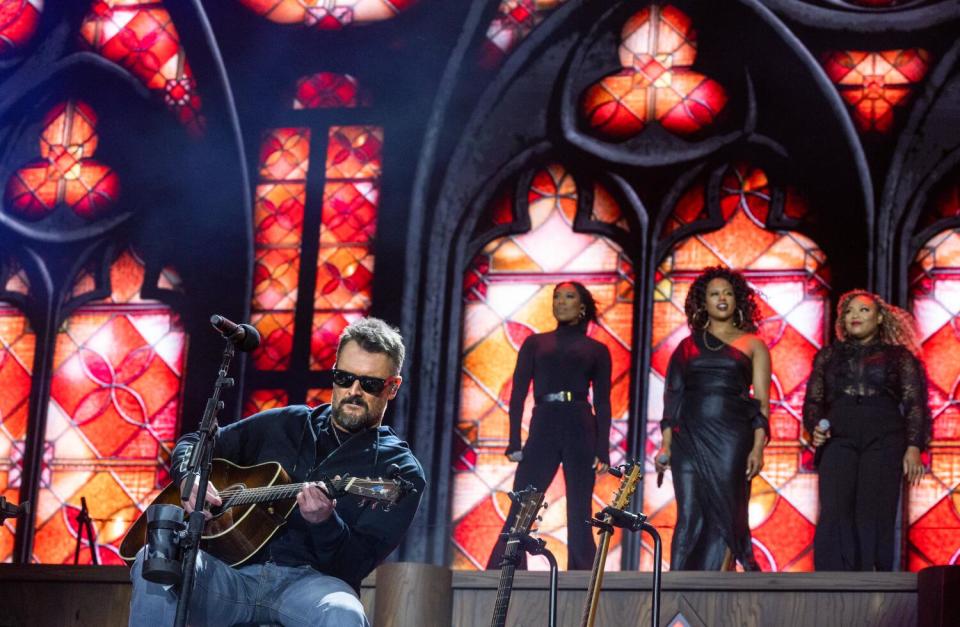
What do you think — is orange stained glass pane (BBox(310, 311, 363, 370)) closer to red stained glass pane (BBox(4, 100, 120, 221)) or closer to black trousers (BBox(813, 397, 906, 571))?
red stained glass pane (BBox(4, 100, 120, 221))

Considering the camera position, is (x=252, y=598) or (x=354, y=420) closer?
(x=252, y=598)

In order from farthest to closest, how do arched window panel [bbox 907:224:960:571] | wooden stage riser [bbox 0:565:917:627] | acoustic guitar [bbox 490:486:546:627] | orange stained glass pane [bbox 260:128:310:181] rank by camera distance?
1. orange stained glass pane [bbox 260:128:310:181]
2. arched window panel [bbox 907:224:960:571]
3. wooden stage riser [bbox 0:565:917:627]
4. acoustic guitar [bbox 490:486:546:627]

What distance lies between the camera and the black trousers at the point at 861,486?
21.1 ft

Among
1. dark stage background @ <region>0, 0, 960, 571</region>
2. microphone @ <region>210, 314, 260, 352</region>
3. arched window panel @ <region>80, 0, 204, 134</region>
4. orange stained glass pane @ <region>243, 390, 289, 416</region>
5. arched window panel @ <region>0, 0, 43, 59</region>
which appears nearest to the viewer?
microphone @ <region>210, 314, 260, 352</region>

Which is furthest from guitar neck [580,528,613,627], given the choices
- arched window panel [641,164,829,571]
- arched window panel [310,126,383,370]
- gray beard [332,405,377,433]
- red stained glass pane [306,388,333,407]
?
arched window panel [310,126,383,370]

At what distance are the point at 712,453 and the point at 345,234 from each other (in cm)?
320

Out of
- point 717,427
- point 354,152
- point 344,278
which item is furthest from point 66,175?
point 717,427

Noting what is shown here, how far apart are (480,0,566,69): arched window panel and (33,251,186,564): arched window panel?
2374 millimetres

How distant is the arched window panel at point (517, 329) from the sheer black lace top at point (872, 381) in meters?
1.86

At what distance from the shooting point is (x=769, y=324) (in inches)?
330

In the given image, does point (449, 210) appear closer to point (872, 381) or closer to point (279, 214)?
point (279, 214)

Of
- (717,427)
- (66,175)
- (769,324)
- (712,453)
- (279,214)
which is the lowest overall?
(712,453)

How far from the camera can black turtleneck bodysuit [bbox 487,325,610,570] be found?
7.11 meters

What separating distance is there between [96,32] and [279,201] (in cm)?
168
